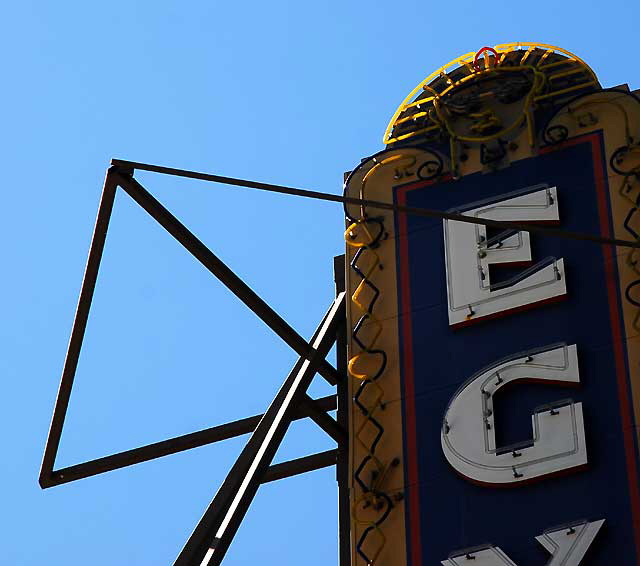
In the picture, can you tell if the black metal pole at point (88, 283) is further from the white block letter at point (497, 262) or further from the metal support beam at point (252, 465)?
the white block letter at point (497, 262)

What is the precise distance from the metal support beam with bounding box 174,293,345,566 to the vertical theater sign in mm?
623

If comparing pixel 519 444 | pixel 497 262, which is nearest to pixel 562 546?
pixel 519 444

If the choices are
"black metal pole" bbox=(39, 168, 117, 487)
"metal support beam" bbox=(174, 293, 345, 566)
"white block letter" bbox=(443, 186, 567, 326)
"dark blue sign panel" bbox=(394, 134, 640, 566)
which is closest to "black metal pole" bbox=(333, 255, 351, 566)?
"metal support beam" bbox=(174, 293, 345, 566)

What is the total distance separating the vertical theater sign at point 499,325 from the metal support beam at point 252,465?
2.04 ft

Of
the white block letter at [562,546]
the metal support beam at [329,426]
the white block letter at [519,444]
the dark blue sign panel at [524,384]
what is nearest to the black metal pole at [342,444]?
the metal support beam at [329,426]

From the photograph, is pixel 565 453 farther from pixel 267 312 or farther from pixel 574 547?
pixel 267 312

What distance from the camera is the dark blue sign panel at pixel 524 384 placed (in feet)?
41.4

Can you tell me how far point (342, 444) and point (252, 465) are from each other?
88cm

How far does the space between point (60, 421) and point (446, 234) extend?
368 cm

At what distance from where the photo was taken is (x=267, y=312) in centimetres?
1499

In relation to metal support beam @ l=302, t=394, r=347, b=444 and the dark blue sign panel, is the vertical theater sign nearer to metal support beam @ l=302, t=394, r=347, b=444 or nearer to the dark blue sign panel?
the dark blue sign panel

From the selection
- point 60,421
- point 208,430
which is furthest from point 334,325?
point 60,421

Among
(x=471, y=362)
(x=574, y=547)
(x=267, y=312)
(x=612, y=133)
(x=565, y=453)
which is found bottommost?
(x=574, y=547)

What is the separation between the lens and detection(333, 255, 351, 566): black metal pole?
1396 cm
